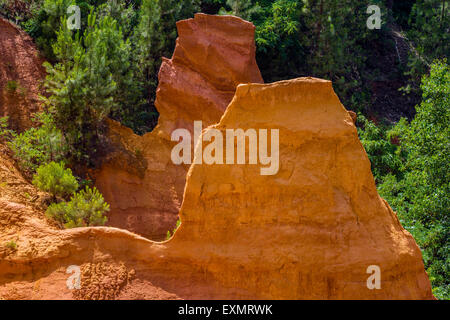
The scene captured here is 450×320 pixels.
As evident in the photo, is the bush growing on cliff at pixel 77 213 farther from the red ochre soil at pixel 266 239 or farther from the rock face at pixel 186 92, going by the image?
the rock face at pixel 186 92

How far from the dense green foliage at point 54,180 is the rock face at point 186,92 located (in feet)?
9.58

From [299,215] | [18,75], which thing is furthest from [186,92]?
[299,215]

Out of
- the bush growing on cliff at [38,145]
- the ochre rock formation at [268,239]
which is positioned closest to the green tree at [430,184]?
the ochre rock formation at [268,239]

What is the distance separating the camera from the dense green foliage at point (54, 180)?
12594 mm

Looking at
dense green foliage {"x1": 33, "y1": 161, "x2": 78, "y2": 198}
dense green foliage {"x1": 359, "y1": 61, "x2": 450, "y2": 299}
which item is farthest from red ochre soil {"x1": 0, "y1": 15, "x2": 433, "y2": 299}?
dense green foliage {"x1": 359, "y1": 61, "x2": 450, "y2": 299}

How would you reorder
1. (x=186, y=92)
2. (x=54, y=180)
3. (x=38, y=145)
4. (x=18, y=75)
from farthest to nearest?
(x=186, y=92), (x=18, y=75), (x=38, y=145), (x=54, y=180)

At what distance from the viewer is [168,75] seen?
17.0 m

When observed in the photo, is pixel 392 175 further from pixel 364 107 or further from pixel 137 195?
pixel 137 195

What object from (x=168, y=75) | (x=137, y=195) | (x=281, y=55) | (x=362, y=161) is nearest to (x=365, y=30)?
(x=281, y=55)

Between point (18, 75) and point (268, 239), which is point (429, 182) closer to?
point (268, 239)

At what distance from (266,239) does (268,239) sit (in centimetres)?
3

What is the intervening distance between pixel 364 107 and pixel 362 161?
14135mm

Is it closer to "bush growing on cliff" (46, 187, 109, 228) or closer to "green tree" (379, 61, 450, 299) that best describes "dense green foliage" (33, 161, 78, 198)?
"bush growing on cliff" (46, 187, 109, 228)

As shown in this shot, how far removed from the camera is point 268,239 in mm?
9023
